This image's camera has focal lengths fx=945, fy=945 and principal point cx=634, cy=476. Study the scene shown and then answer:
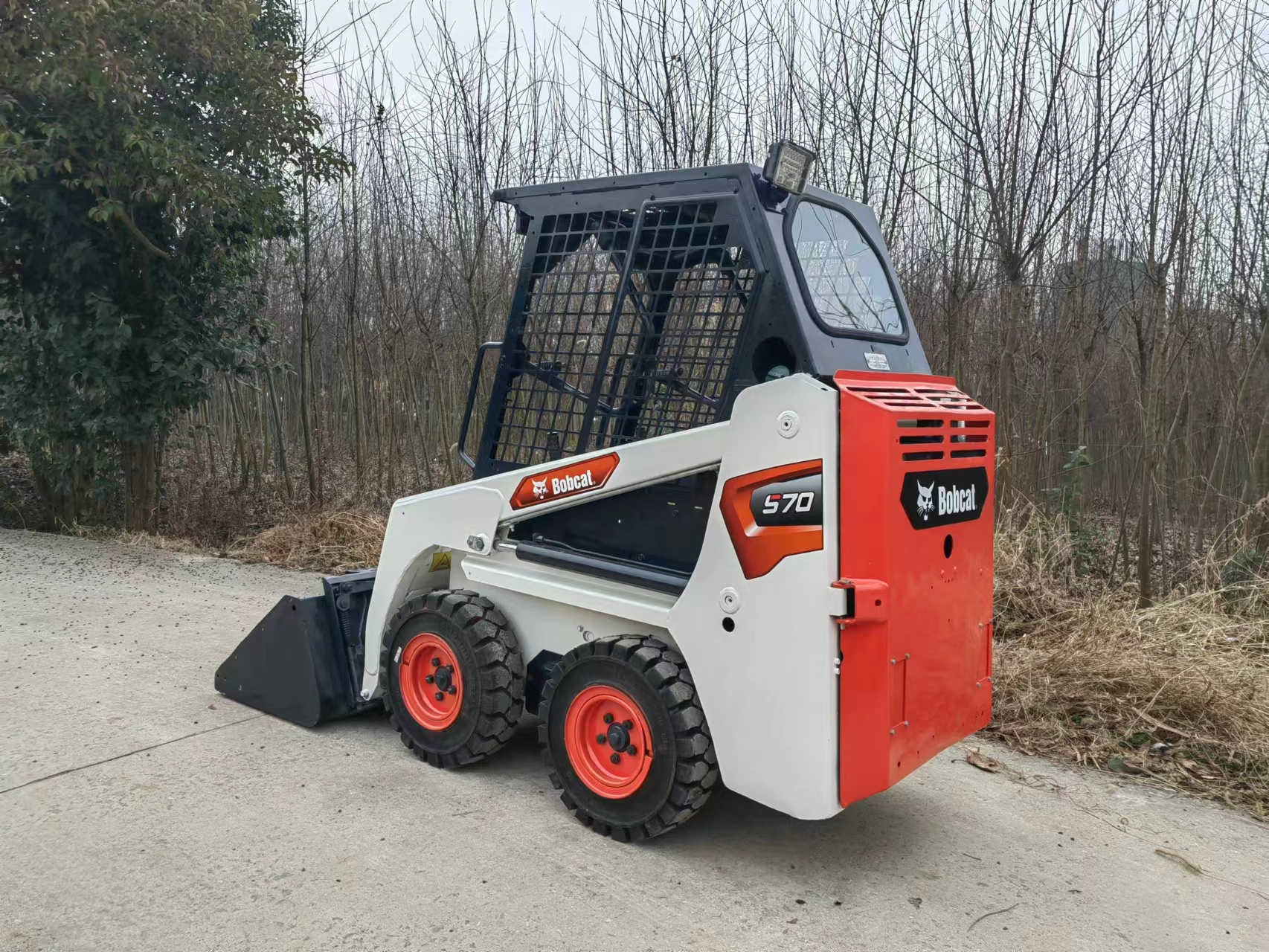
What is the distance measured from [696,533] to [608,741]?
0.83m

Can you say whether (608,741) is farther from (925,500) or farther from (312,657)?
(312,657)

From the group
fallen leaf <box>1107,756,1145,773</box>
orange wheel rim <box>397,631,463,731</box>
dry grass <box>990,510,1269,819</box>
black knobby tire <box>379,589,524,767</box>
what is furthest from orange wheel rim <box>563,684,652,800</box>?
fallen leaf <box>1107,756,1145,773</box>

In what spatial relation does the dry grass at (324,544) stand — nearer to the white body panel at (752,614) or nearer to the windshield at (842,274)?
the white body panel at (752,614)

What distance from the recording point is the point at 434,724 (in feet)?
13.5

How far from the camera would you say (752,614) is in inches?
123

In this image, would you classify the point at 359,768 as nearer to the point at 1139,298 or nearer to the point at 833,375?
the point at 833,375

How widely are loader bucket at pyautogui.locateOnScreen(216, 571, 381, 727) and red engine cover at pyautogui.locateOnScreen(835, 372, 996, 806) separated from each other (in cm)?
258

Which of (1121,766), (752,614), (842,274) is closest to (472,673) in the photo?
(752,614)

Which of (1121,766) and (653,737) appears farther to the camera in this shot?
(1121,766)

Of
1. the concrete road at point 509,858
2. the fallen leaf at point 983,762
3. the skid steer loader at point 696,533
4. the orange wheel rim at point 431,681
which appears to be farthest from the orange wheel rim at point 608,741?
the fallen leaf at point 983,762

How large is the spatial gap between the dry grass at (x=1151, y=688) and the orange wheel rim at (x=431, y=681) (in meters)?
2.68

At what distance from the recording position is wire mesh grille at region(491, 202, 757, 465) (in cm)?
353

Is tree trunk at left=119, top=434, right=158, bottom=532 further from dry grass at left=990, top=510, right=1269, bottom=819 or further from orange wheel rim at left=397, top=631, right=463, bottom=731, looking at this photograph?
dry grass at left=990, top=510, right=1269, bottom=819

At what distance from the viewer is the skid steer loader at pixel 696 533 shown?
299cm
